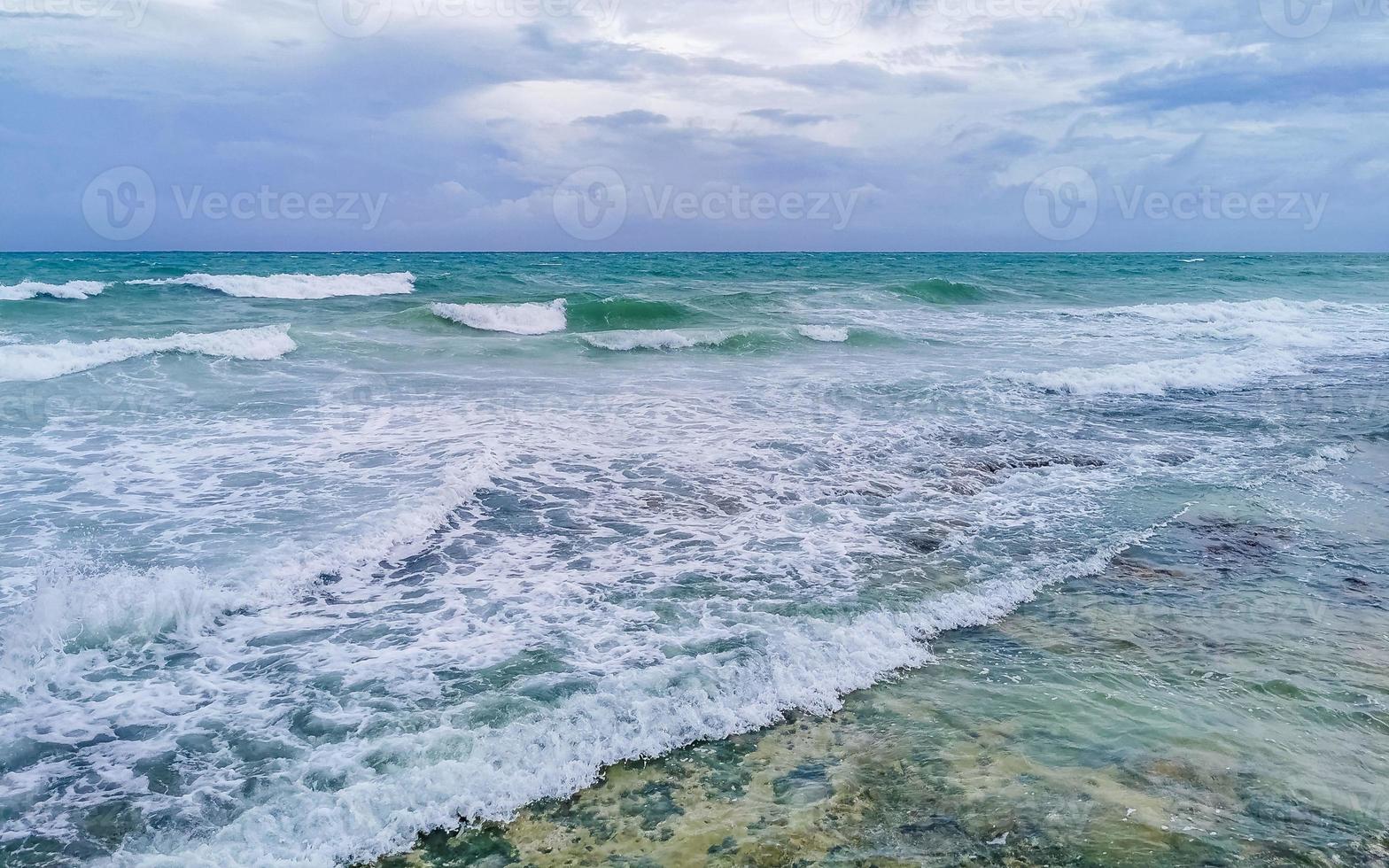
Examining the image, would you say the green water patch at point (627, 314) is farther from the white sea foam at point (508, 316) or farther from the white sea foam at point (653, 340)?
the white sea foam at point (653, 340)

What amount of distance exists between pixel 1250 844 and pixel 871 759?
156cm

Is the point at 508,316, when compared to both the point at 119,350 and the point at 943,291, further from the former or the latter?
the point at 943,291

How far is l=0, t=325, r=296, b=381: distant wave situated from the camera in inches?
560

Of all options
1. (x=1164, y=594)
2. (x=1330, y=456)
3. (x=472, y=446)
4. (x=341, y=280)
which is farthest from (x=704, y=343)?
(x=341, y=280)

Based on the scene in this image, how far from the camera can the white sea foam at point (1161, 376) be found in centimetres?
1479

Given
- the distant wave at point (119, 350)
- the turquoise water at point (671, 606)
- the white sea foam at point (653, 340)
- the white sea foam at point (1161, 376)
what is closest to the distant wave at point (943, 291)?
the white sea foam at point (653, 340)

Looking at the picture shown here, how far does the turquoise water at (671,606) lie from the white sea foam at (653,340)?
581cm

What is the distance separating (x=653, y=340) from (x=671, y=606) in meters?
15.1

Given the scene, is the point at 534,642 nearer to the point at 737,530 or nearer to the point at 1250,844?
the point at 737,530

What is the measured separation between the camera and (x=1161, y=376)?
50.9ft

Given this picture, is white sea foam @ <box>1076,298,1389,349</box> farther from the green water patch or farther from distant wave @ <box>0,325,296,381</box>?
distant wave @ <box>0,325,296,381</box>

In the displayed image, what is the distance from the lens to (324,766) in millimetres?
3955

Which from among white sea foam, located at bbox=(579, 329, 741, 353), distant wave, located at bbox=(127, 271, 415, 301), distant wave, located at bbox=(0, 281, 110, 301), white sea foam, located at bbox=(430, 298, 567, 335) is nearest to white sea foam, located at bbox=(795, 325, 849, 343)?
white sea foam, located at bbox=(579, 329, 741, 353)

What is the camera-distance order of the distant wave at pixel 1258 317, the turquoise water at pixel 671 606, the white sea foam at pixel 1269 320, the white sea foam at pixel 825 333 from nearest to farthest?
1. the turquoise water at pixel 671 606
2. the white sea foam at pixel 825 333
3. the white sea foam at pixel 1269 320
4. the distant wave at pixel 1258 317
